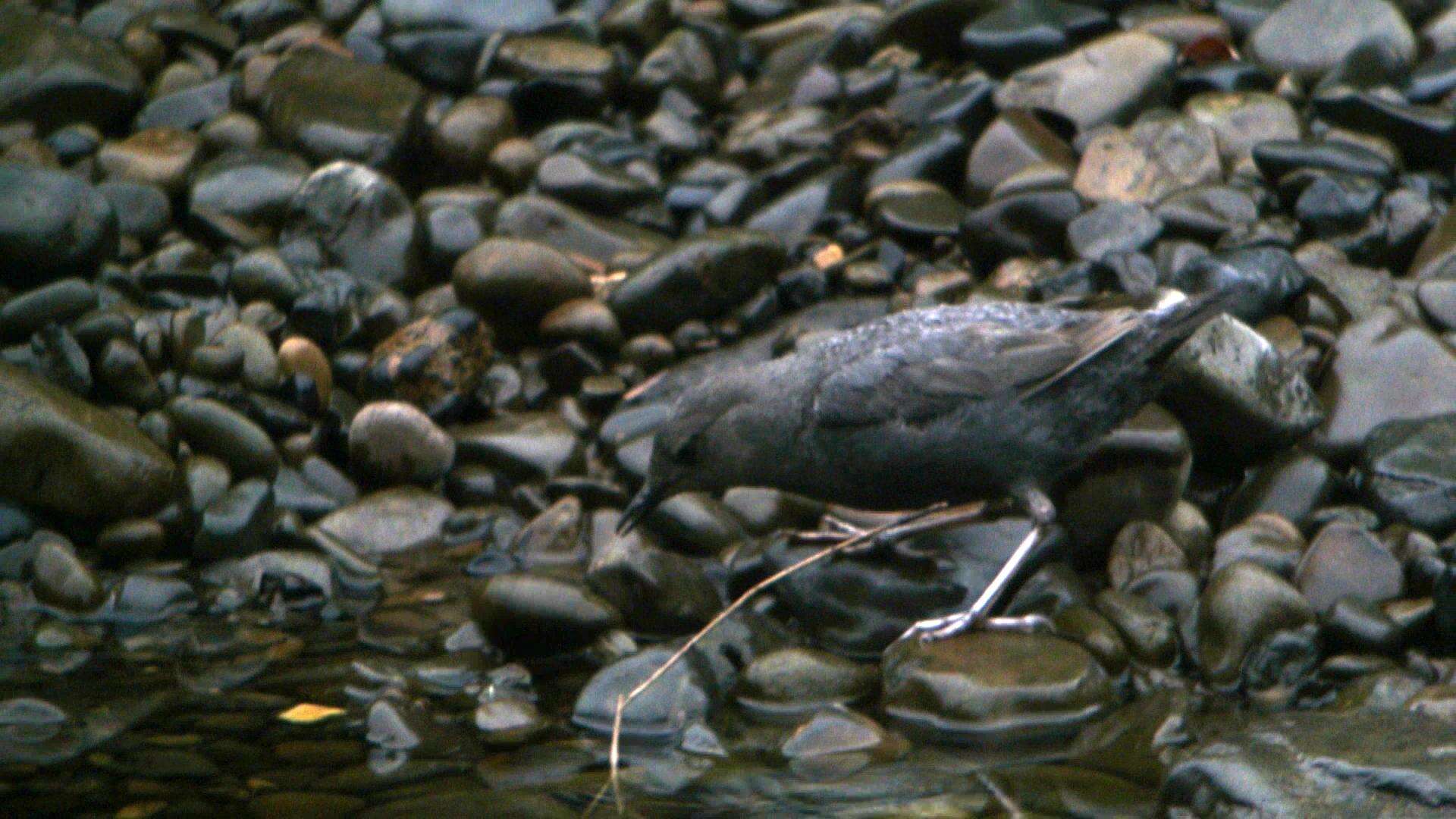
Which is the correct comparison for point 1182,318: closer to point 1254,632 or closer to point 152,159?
point 1254,632

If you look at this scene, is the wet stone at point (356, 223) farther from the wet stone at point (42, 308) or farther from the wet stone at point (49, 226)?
the wet stone at point (42, 308)

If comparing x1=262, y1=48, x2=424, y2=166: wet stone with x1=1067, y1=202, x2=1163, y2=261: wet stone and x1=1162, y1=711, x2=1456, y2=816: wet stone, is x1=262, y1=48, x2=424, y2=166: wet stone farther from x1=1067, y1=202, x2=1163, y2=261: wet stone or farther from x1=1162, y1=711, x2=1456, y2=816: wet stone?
x1=1162, y1=711, x2=1456, y2=816: wet stone

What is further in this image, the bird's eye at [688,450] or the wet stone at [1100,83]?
the wet stone at [1100,83]

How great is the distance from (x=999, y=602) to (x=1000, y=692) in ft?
2.32

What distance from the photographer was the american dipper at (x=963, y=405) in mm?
5461

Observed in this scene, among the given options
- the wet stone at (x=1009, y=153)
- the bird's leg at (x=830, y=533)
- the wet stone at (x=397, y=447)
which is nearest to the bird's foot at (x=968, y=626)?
the bird's leg at (x=830, y=533)

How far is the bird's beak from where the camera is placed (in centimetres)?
601

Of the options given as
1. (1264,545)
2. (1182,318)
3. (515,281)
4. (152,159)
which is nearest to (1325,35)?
(1182,318)

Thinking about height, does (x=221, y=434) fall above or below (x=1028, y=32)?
below

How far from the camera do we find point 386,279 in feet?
→ 27.5

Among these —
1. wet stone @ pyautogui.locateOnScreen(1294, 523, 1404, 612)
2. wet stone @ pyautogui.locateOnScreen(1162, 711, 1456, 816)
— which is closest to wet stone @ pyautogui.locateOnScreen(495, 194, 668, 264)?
wet stone @ pyautogui.locateOnScreen(1294, 523, 1404, 612)

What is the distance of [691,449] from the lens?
5.96 m

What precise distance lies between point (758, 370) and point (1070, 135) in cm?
317

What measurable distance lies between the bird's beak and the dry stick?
0.50 meters
